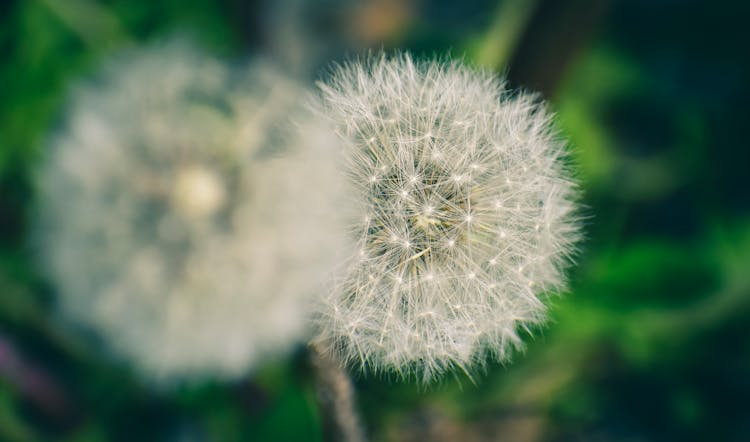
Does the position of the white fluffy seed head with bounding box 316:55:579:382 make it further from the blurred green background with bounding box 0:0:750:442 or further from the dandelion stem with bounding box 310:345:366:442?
the blurred green background with bounding box 0:0:750:442

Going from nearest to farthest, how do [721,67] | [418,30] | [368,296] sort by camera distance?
1. [368,296]
2. [721,67]
3. [418,30]

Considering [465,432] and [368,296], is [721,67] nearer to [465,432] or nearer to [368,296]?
[465,432]

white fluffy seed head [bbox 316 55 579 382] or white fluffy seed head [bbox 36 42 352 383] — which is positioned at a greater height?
white fluffy seed head [bbox 36 42 352 383]

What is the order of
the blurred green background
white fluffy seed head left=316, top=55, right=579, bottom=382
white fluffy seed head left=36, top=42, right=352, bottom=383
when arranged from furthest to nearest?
the blurred green background < white fluffy seed head left=36, top=42, right=352, bottom=383 < white fluffy seed head left=316, top=55, right=579, bottom=382

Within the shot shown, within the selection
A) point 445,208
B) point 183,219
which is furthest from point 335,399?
point 183,219

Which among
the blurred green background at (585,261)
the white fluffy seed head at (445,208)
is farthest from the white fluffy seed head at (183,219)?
the white fluffy seed head at (445,208)

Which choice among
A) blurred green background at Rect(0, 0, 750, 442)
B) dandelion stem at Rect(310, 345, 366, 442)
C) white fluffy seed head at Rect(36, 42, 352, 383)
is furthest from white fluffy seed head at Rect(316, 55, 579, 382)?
blurred green background at Rect(0, 0, 750, 442)

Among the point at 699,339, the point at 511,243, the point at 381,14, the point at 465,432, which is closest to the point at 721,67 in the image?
the point at 699,339

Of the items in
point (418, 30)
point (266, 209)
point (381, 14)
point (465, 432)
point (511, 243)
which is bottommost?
point (511, 243)
